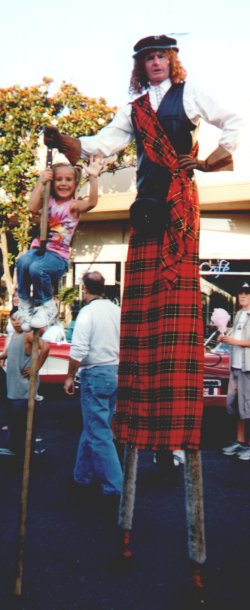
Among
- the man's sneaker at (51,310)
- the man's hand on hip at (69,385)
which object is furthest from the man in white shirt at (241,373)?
the man's sneaker at (51,310)

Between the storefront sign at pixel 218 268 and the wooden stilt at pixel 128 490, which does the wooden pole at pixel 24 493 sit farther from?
the storefront sign at pixel 218 268

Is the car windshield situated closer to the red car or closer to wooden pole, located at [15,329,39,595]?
the red car

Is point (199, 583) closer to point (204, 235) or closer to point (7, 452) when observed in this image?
point (7, 452)

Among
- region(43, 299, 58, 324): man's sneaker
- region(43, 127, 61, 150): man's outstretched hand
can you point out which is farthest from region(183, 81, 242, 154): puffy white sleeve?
region(43, 299, 58, 324): man's sneaker

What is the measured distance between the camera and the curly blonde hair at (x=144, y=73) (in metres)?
3.26

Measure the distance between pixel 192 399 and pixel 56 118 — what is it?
14960 millimetres

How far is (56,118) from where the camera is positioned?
669 inches

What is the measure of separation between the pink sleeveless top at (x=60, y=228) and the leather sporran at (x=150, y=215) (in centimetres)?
36

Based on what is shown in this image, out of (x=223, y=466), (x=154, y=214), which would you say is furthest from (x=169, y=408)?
(x=223, y=466)

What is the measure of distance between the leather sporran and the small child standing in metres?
0.24

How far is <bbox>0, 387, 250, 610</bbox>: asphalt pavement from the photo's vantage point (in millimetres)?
3412

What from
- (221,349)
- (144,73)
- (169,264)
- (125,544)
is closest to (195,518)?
(125,544)

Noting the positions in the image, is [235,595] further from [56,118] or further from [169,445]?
[56,118]

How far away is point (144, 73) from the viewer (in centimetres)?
336
